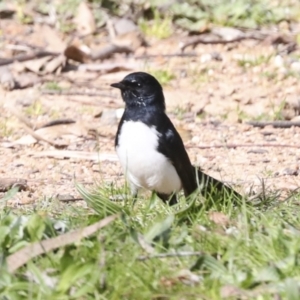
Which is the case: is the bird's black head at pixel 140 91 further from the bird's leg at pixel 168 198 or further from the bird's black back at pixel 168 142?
the bird's leg at pixel 168 198

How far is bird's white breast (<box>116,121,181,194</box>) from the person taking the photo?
635cm

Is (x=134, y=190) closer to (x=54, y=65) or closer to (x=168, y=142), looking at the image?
(x=168, y=142)

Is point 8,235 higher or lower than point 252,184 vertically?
higher

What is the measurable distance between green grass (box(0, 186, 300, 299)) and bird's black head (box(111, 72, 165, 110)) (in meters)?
1.46

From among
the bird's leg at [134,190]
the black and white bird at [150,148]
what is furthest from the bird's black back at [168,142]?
the bird's leg at [134,190]

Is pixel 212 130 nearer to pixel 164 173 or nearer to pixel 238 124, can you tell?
pixel 238 124

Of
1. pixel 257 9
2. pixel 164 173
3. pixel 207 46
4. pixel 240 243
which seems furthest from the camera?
pixel 257 9

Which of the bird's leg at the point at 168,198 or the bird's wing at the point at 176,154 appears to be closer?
the bird's leg at the point at 168,198

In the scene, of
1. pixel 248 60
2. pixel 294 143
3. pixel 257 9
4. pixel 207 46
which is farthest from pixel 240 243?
pixel 257 9

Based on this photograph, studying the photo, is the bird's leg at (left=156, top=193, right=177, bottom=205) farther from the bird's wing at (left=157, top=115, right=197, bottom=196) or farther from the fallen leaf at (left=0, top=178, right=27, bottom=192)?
the fallen leaf at (left=0, top=178, right=27, bottom=192)

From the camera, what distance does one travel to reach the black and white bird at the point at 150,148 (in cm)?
637

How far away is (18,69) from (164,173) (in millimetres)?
3959

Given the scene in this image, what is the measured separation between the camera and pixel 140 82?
6.75 m

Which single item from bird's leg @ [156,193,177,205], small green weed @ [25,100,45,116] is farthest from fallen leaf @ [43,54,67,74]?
bird's leg @ [156,193,177,205]
